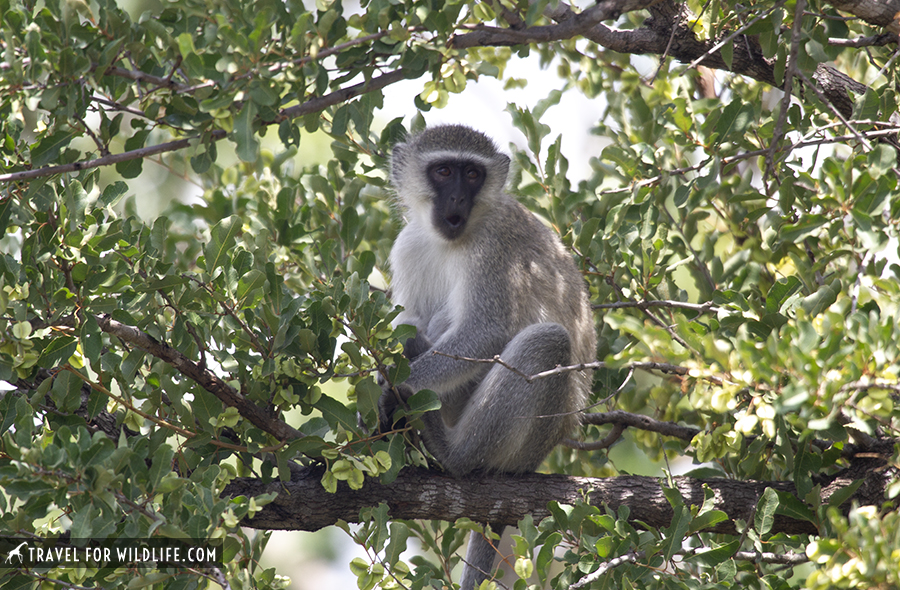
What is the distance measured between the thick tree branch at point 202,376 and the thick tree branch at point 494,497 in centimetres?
39

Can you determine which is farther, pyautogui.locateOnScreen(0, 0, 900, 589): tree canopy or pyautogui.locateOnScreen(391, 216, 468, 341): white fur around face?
pyautogui.locateOnScreen(391, 216, 468, 341): white fur around face

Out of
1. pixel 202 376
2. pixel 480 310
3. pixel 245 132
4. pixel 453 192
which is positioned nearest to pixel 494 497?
pixel 480 310

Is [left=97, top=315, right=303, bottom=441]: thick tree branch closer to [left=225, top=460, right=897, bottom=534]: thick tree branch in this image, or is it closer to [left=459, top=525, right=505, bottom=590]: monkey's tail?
[left=225, top=460, right=897, bottom=534]: thick tree branch

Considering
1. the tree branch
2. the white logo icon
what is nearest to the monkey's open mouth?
the tree branch

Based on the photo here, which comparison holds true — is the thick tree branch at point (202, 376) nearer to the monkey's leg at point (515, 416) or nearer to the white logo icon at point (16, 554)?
the white logo icon at point (16, 554)

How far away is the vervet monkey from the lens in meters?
4.34

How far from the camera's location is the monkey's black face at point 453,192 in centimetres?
504

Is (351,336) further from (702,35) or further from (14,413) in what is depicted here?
(702,35)

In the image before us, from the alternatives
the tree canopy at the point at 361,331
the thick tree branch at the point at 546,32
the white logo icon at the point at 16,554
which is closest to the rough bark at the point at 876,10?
the tree canopy at the point at 361,331

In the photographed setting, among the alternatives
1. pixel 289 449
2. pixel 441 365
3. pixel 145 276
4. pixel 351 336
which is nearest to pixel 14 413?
pixel 145 276

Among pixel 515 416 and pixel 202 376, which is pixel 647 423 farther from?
pixel 202 376

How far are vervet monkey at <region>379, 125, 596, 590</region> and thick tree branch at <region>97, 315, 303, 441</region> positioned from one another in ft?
2.92

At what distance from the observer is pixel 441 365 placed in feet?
14.8

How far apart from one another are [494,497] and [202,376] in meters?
1.67
